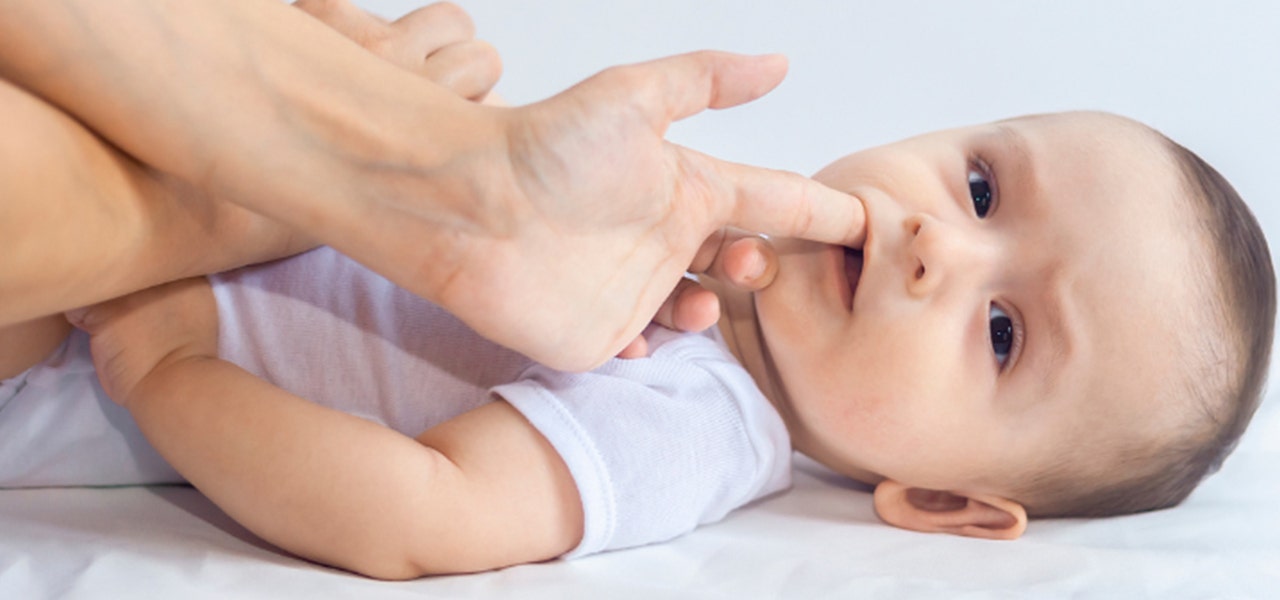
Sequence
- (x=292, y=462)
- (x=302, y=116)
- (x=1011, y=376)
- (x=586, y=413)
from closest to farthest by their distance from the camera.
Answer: (x=302, y=116) → (x=292, y=462) → (x=586, y=413) → (x=1011, y=376)

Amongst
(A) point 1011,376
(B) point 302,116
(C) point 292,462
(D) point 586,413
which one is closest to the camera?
(B) point 302,116

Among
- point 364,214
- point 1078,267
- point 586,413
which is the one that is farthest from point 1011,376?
point 364,214

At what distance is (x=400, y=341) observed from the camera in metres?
1.28

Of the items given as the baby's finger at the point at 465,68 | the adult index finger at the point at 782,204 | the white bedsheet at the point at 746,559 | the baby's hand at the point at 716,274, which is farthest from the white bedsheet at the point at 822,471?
the baby's finger at the point at 465,68

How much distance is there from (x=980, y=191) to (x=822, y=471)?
469 millimetres

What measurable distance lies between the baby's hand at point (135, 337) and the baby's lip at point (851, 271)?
0.67 m

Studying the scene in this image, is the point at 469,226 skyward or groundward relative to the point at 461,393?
skyward

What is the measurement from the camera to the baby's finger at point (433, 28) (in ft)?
4.31

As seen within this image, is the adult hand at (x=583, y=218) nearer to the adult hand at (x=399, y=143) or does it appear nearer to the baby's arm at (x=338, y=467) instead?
the adult hand at (x=399, y=143)

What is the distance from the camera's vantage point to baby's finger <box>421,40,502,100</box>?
1.28 metres

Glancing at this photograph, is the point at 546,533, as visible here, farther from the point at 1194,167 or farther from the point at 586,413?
the point at 1194,167

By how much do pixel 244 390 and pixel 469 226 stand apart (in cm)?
33

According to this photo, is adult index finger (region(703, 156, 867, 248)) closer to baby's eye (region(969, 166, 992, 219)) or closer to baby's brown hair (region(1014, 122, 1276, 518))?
baby's eye (region(969, 166, 992, 219))

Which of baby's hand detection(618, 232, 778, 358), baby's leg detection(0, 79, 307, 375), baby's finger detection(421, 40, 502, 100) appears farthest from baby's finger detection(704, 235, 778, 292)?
baby's leg detection(0, 79, 307, 375)
